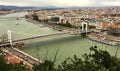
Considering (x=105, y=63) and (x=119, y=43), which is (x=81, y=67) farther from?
(x=119, y=43)

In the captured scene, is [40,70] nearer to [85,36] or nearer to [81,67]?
[81,67]

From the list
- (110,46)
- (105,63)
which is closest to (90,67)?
(105,63)

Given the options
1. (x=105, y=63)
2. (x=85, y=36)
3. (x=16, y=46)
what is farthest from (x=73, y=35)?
(x=105, y=63)

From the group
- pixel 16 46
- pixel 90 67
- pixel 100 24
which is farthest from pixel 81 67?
pixel 100 24

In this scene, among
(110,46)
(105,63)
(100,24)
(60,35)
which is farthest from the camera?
(100,24)

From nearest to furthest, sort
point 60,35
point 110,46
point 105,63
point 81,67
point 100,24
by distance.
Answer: point 81,67
point 105,63
point 110,46
point 60,35
point 100,24

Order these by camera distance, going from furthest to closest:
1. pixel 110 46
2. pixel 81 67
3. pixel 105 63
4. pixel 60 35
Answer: pixel 60 35 < pixel 110 46 < pixel 105 63 < pixel 81 67

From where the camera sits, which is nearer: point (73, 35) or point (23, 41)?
point (23, 41)

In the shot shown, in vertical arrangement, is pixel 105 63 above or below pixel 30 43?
above

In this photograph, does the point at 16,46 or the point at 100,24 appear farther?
the point at 100,24

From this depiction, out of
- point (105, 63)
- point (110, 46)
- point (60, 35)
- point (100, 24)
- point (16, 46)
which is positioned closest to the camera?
point (105, 63)
